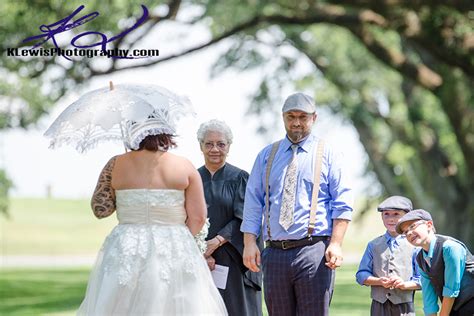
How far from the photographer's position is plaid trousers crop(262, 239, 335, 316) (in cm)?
713

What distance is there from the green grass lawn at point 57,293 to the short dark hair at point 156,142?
33.5 ft

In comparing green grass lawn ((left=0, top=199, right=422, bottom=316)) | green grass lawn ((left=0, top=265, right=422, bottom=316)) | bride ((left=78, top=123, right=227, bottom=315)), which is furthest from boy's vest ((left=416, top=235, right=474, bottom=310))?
green grass lawn ((left=0, top=199, right=422, bottom=316))

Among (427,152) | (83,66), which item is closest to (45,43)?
(83,66)

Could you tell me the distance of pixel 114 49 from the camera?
21.0 metres

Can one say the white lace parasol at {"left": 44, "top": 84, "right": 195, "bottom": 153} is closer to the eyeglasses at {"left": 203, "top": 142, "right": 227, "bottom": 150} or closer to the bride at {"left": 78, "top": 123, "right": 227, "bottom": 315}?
the bride at {"left": 78, "top": 123, "right": 227, "bottom": 315}

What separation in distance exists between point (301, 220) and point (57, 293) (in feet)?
55.4

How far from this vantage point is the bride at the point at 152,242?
664 centimetres

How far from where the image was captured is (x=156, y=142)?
6738 millimetres

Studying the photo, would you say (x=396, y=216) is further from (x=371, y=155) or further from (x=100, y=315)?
(x=371, y=155)

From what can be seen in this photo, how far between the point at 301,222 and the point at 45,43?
14.9m

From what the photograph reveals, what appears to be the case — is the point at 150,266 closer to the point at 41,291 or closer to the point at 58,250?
the point at 41,291

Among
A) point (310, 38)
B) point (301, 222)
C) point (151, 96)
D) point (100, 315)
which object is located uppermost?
point (310, 38)
